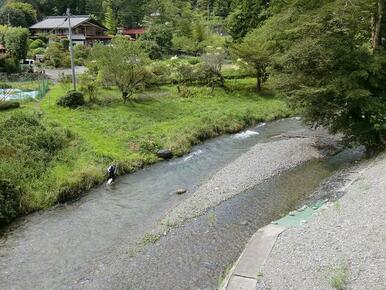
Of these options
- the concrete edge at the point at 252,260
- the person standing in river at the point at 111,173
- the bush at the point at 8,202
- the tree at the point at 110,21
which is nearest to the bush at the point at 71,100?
the person standing in river at the point at 111,173

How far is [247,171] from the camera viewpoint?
2416cm

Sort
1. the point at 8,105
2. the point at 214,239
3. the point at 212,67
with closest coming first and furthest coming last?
the point at 214,239 < the point at 8,105 < the point at 212,67

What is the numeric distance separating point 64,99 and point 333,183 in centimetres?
2271

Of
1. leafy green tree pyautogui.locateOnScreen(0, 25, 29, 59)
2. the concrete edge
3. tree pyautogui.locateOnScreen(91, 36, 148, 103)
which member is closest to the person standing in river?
the concrete edge

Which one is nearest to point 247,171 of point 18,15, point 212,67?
point 212,67

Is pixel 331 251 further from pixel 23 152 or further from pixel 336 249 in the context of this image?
pixel 23 152

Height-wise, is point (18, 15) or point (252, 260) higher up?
point (18, 15)

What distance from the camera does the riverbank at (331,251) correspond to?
11703 mm

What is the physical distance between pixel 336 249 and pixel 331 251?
0.20m

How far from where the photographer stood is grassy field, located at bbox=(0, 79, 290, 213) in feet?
71.1

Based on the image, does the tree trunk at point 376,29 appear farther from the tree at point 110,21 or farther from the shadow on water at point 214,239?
the tree at point 110,21

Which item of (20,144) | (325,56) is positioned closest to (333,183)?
(325,56)

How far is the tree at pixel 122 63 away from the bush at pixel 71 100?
12.1ft

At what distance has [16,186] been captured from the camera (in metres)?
19.7
